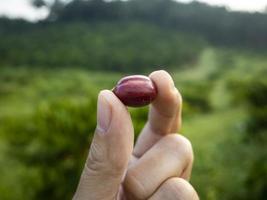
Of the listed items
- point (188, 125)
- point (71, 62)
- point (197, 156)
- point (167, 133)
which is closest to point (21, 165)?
point (197, 156)

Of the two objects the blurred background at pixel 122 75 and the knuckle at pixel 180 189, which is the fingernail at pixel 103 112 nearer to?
the knuckle at pixel 180 189

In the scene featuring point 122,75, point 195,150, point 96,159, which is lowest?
point 122,75

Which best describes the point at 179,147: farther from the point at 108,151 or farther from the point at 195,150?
the point at 195,150

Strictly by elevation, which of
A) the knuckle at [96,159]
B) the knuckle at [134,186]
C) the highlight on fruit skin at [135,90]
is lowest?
the knuckle at [134,186]

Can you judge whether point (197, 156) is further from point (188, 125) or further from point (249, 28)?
point (249, 28)

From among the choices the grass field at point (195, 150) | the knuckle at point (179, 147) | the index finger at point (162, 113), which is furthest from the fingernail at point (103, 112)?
the grass field at point (195, 150)

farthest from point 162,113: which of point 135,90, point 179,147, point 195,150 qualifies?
point 195,150
